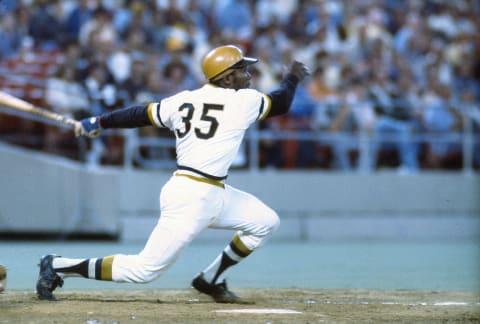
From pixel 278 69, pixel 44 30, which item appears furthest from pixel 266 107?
pixel 44 30

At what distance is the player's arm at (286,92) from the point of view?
344 inches

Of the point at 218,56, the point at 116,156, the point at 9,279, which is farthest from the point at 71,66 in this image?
the point at 218,56

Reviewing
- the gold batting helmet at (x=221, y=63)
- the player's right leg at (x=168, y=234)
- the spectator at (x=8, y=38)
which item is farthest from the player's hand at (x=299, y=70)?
the spectator at (x=8, y=38)

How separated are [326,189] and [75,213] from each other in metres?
4.45

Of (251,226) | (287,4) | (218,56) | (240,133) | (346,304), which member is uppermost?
(287,4)

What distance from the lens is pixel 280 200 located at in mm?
16922

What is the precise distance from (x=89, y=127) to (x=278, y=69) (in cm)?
930

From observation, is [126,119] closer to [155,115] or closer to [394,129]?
[155,115]

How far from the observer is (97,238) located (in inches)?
648

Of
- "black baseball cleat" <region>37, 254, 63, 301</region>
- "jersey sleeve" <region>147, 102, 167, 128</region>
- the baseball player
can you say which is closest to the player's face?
the baseball player

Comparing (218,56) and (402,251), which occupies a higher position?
(218,56)

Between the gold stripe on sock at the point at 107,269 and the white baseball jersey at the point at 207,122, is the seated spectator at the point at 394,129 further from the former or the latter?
the gold stripe on sock at the point at 107,269

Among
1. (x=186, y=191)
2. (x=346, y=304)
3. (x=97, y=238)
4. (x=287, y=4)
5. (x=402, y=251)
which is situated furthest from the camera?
(x=287, y=4)

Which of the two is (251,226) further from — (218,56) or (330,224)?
(330,224)
